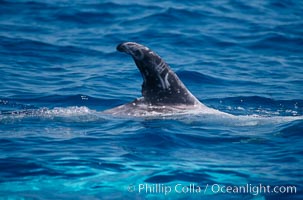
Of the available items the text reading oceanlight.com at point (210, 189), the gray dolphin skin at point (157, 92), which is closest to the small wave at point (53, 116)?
the gray dolphin skin at point (157, 92)

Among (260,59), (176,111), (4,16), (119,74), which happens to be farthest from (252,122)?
(4,16)

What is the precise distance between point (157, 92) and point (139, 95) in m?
3.71

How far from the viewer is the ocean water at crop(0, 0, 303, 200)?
791 cm

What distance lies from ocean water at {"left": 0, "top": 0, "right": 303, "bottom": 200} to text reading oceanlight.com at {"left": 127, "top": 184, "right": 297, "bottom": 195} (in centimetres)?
1

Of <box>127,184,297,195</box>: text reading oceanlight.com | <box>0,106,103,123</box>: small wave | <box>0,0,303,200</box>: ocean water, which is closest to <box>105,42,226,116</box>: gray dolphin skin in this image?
<box>0,0,303,200</box>: ocean water

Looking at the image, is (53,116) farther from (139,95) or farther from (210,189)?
(210,189)

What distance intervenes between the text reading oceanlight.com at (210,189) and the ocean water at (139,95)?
15 mm

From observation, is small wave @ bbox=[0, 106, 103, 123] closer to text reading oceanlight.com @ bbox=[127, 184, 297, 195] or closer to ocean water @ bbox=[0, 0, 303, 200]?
ocean water @ bbox=[0, 0, 303, 200]

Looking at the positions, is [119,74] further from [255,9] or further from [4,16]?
[255,9]

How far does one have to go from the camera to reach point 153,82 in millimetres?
10797

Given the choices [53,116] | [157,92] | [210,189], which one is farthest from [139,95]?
[210,189]

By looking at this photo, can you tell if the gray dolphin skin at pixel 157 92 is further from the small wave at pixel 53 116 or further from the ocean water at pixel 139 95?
the small wave at pixel 53 116

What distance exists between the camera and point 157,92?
10922 millimetres

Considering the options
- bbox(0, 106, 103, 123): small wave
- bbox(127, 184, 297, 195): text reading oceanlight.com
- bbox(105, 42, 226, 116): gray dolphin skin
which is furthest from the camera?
bbox(0, 106, 103, 123): small wave
